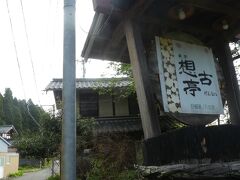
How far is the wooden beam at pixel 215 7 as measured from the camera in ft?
15.7

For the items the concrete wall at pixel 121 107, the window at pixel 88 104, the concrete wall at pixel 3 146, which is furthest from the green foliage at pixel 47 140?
the concrete wall at pixel 3 146

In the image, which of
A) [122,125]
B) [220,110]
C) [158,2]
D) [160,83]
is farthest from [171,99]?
[122,125]

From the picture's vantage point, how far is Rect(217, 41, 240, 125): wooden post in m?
5.33

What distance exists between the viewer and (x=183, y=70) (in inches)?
189

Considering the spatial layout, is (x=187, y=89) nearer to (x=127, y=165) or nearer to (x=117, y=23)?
(x=117, y=23)

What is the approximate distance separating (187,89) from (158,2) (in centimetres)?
152

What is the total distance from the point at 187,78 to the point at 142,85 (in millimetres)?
856

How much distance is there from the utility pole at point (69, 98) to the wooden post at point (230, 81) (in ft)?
9.88

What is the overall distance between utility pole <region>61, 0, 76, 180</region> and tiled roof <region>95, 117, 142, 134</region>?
495 inches

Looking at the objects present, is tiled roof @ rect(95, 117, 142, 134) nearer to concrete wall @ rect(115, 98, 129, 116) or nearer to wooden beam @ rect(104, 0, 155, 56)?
concrete wall @ rect(115, 98, 129, 116)


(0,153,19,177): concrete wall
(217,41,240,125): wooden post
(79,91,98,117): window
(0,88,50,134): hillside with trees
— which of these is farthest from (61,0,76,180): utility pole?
(0,88,50,134): hillside with trees

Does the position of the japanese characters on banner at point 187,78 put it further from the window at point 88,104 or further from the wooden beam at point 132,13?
the window at point 88,104

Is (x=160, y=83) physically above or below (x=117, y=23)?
below

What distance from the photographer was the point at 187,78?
4.77m
